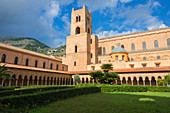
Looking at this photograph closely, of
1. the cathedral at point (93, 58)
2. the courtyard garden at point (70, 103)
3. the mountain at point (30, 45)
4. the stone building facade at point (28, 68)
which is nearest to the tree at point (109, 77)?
the cathedral at point (93, 58)

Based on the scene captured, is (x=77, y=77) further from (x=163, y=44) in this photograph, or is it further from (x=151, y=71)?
(x=163, y=44)

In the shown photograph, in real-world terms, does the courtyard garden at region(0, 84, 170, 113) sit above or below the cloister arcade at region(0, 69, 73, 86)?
below

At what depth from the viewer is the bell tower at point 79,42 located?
121ft

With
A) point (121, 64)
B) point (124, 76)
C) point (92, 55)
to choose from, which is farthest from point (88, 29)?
point (124, 76)

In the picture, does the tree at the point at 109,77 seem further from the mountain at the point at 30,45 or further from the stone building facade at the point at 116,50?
the mountain at the point at 30,45

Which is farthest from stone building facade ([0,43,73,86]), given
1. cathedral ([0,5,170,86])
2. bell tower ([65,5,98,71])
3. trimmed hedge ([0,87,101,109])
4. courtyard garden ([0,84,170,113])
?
Result: trimmed hedge ([0,87,101,109])

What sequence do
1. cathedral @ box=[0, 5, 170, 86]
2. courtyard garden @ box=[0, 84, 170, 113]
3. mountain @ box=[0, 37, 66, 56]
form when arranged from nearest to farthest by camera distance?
courtyard garden @ box=[0, 84, 170, 113] → cathedral @ box=[0, 5, 170, 86] → mountain @ box=[0, 37, 66, 56]

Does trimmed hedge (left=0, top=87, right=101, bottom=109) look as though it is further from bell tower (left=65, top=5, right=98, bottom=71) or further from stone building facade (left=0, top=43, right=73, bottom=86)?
bell tower (left=65, top=5, right=98, bottom=71)

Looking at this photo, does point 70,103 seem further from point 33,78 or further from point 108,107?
point 33,78

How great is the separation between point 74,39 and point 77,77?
13.1m

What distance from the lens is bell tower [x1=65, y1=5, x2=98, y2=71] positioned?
3694 centimetres

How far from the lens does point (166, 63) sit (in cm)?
2788

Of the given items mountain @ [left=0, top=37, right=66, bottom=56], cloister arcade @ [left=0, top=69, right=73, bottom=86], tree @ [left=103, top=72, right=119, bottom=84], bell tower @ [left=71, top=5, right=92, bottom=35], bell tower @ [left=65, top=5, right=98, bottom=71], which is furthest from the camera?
mountain @ [left=0, top=37, right=66, bottom=56]

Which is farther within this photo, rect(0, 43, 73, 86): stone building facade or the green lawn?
rect(0, 43, 73, 86): stone building facade
